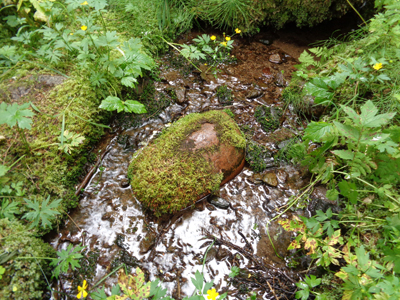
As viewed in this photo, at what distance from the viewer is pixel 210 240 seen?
2412 mm

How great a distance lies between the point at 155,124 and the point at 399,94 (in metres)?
2.75

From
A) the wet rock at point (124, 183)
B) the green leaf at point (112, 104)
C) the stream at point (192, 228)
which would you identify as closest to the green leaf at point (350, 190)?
the stream at point (192, 228)

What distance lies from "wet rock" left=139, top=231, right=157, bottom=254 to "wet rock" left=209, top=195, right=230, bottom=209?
71 cm

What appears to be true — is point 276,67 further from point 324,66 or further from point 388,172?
point 388,172

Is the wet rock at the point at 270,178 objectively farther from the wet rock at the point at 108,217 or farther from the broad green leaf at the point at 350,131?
the wet rock at the point at 108,217


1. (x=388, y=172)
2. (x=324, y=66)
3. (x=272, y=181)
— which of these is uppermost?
(x=324, y=66)

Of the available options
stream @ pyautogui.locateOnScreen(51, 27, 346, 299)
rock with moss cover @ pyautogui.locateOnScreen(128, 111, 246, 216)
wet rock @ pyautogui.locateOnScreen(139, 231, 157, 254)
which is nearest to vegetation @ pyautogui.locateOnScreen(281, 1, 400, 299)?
stream @ pyautogui.locateOnScreen(51, 27, 346, 299)

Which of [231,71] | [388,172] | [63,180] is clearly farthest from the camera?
[231,71]

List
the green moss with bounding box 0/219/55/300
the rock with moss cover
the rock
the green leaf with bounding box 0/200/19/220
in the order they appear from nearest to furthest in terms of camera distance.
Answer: the green moss with bounding box 0/219/55/300
the green leaf with bounding box 0/200/19/220
the rock with moss cover
the rock

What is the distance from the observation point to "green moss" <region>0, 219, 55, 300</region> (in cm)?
185

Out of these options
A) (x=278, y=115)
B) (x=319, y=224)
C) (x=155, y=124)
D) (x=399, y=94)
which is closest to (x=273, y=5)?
(x=278, y=115)

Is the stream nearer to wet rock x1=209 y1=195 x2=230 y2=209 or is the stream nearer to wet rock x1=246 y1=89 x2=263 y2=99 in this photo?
wet rock x1=209 y1=195 x2=230 y2=209

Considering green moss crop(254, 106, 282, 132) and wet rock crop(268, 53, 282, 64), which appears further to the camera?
wet rock crop(268, 53, 282, 64)

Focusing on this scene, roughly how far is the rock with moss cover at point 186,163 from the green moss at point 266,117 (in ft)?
1.77
